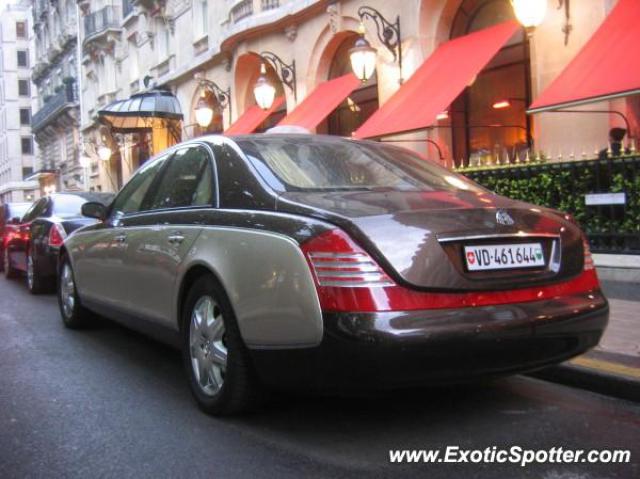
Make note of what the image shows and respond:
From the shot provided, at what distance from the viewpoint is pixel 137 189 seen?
534 centimetres

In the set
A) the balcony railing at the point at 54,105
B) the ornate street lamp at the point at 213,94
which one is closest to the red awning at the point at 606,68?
the ornate street lamp at the point at 213,94

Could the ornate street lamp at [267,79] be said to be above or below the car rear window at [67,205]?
above

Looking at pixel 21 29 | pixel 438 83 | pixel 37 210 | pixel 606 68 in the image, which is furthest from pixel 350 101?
pixel 21 29

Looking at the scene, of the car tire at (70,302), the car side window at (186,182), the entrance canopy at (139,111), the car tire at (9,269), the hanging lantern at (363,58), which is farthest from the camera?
the entrance canopy at (139,111)

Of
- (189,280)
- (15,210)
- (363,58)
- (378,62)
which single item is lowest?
(189,280)

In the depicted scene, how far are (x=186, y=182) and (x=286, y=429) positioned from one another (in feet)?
5.89

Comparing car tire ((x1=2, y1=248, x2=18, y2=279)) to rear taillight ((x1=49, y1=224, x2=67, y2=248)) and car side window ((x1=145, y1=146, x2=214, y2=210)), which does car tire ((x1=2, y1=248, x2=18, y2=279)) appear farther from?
car side window ((x1=145, y1=146, x2=214, y2=210))

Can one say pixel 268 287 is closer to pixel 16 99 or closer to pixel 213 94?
pixel 213 94

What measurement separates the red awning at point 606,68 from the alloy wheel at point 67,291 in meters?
5.43

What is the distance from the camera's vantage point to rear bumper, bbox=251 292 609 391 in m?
2.96

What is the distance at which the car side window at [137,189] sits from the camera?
5.12m

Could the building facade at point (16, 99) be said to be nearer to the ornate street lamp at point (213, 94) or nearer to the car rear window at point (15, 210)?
the ornate street lamp at point (213, 94)

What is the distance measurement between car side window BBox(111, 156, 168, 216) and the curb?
116 inches

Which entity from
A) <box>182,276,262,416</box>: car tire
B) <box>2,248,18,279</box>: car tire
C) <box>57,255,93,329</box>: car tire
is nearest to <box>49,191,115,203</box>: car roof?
<box>2,248,18,279</box>: car tire
